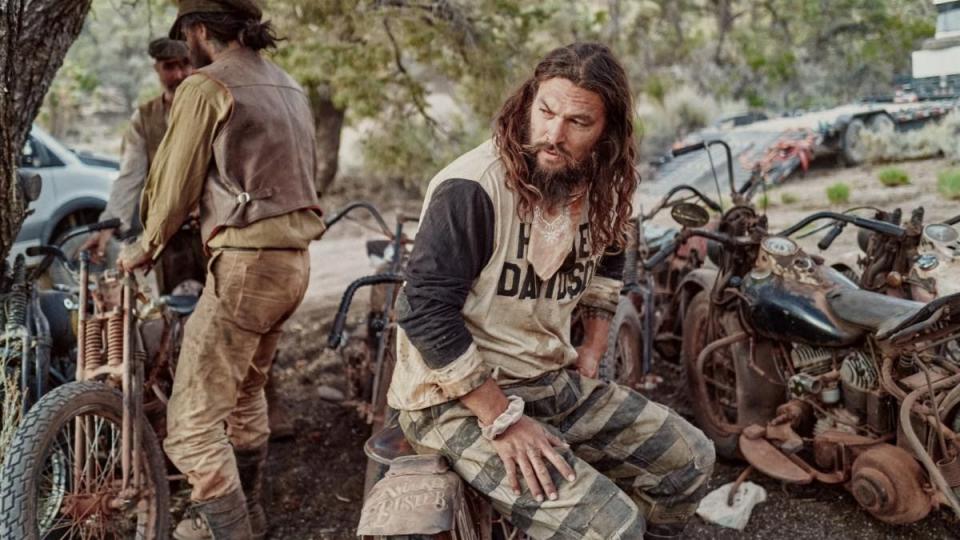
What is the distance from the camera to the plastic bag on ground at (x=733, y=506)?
3.60 m

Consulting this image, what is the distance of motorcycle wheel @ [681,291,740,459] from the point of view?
412 centimetres

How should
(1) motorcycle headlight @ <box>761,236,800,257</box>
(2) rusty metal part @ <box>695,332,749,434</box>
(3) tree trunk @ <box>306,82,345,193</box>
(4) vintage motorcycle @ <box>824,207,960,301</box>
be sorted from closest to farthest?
(4) vintage motorcycle @ <box>824,207,960,301</box> → (1) motorcycle headlight @ <box>761,236,800,257</box> → (2) rusty metal part @ <box>695,332,749,434</box> → (3) tree trunk @ <box>306,82,345,193</box>

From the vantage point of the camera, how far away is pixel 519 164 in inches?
88.9

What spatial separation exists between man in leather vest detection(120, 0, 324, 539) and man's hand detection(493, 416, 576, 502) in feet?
4.57

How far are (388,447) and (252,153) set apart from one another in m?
1.28

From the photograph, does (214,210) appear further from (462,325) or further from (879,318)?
(879,318)

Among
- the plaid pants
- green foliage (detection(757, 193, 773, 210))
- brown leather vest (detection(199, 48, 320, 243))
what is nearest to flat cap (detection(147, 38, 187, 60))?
brown leather vest (detection(199, 48, 320, 243))

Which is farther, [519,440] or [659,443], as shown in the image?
[659,443]

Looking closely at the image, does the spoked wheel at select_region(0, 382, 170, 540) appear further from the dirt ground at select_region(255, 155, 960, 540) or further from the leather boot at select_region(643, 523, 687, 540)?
the leather boot at select_region(643, 523, 687, 540)

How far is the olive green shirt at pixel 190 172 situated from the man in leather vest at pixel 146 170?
106 cm

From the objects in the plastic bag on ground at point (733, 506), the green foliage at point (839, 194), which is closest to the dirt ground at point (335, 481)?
the plastic bag on ground at point (733, 506)

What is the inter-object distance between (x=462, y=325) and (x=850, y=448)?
2.04 metres

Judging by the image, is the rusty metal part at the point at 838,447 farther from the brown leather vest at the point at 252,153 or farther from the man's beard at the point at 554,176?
the brown leather vest at the point at 252,153

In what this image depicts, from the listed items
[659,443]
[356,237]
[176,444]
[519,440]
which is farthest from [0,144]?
[356,237]
